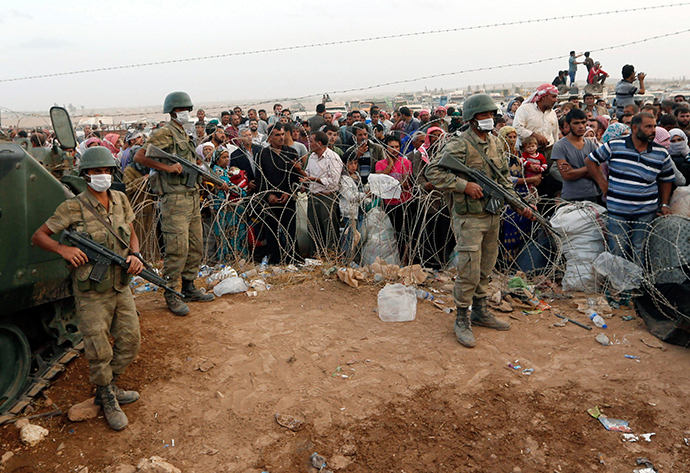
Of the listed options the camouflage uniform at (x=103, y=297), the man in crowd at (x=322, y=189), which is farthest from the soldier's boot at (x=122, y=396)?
the man in crowd at (x=322, y=189)

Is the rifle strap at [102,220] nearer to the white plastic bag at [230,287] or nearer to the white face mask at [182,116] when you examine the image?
the white face mask at [182,116]

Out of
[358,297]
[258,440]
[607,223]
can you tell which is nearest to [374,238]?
[358,297]

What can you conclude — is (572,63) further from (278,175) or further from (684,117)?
(278,175)

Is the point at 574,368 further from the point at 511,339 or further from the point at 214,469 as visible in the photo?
the point at 214,469

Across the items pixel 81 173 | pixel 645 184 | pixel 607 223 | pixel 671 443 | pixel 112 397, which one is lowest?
A: pixel 671 443

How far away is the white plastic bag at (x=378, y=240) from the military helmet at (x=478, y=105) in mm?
2095

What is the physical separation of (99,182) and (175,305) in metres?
2.08

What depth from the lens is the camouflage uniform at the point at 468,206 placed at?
4223mm

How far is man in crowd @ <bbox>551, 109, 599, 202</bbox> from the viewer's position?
5.54 meters

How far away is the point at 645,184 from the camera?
4809 mm

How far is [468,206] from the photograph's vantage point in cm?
424

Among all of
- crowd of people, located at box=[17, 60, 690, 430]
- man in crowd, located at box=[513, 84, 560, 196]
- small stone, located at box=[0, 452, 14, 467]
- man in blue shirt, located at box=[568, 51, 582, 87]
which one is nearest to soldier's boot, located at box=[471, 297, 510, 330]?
crowd of people, located at box=[17, 60, 690, 430]

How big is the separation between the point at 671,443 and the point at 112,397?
3.61 meters

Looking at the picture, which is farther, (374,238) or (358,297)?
(374,238)
